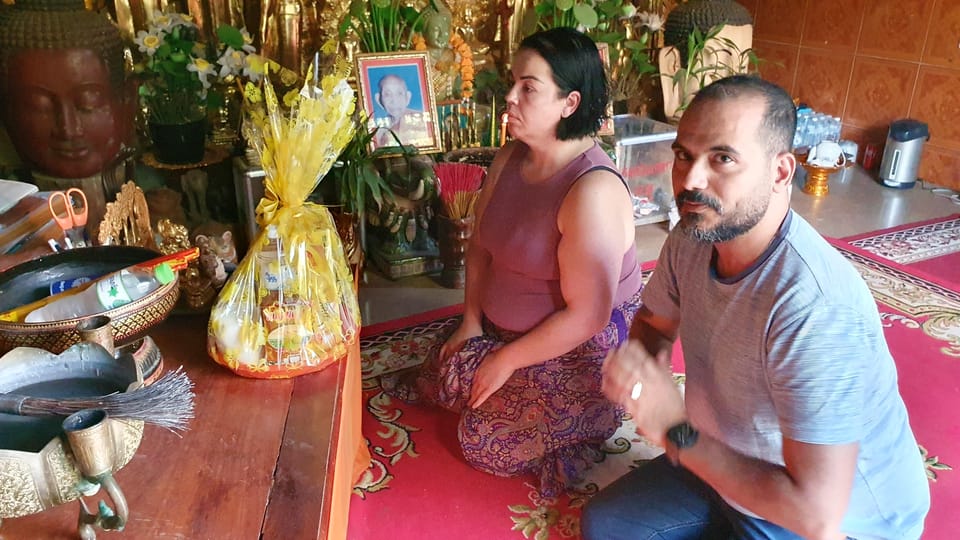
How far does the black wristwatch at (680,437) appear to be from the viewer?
3.28ft

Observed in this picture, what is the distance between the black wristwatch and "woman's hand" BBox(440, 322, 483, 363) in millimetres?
750

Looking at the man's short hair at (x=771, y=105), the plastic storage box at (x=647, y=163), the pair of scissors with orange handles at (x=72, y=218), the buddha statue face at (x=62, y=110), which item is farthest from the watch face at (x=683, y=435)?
the plastic storage box at (x=647, y=163)

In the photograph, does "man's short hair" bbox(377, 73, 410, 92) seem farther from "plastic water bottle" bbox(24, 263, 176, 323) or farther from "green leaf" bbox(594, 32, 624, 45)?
"plastic water bottle" bbox(24, 263, 176, 323)

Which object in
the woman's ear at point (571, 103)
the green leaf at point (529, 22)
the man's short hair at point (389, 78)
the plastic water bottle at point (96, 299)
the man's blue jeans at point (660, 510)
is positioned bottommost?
A: the man's blue jeans at point (660, 510)

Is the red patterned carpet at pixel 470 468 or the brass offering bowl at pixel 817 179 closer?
the red patterned carpet at pixel 470 468

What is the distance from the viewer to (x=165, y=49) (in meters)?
2.54

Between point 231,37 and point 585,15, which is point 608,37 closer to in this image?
point 585,15

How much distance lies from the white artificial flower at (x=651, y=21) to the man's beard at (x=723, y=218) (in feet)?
8.57

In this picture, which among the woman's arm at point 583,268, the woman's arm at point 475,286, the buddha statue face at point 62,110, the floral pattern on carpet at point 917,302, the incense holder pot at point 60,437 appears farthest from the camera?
the floral pattern on carpet at point 917,302

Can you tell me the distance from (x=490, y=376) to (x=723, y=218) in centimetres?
72

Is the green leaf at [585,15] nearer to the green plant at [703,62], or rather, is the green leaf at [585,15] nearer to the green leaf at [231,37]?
the green plant at [703,62]

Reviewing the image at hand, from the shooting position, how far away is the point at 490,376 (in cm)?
155

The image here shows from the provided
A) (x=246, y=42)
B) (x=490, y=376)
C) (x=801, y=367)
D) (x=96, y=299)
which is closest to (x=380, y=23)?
(x=246, y=42)

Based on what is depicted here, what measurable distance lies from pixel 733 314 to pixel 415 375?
108cm
